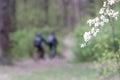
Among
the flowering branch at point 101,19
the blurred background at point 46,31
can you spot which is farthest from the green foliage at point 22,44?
the flowering branch at point 101,19

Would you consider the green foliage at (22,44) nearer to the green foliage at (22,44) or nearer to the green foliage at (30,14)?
the green foliage at (22,44)

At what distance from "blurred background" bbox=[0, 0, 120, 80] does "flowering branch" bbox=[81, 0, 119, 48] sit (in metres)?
0.66

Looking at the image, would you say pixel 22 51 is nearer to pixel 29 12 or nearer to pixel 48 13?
pixel 29 12

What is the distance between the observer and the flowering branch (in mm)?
4034

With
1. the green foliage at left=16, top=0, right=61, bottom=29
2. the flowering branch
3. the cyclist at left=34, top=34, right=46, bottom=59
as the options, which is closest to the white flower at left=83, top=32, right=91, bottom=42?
the flowering branch

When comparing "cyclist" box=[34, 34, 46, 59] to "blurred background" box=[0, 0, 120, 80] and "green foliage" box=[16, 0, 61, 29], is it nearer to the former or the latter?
"blurred background" box=[0, 0, 120, 80]

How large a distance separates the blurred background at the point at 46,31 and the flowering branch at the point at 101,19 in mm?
659

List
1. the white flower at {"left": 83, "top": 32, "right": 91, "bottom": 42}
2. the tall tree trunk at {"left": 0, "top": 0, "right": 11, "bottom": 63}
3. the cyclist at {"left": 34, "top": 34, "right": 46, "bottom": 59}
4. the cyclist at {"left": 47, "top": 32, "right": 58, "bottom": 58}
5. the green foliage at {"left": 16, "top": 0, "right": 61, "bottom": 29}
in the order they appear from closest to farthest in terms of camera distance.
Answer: the white flower at {"left": 83, "top": 32, "right": 91, "bottom": 42}
the tall tree trunk at {"left": 0, "top": 0, "right": 11, "bottom": 63}
the cyclist at {"left": 34, "top": 34, "right": 46, "bottom": 59}
the cyclist at {"left": 47, "top": 32, "right": 58, "bottom": 58}
the green foliage at {"left": 16, "top": 0, "right": 61, "bottom": 29}

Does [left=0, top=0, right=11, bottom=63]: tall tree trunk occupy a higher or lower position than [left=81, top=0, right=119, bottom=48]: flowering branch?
higher

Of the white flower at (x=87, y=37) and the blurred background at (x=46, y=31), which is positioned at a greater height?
the blurred background at (x=46, y=31)

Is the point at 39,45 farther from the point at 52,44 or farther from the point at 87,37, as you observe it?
the point at 87,37

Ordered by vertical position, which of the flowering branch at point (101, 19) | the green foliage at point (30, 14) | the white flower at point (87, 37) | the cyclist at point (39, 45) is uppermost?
the green foliage at point (30, 14)

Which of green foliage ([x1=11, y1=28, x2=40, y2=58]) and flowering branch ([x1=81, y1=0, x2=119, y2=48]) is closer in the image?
flowering branch ([x1=81, y1=0, x2=119, y2=48])

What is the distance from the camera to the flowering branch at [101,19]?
4034 mm
